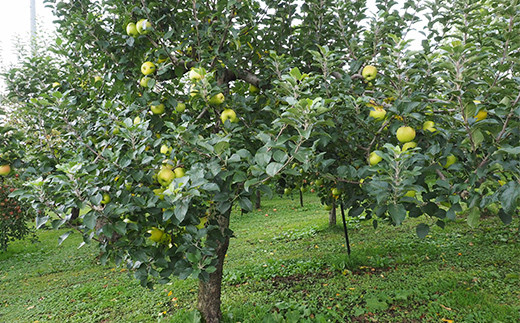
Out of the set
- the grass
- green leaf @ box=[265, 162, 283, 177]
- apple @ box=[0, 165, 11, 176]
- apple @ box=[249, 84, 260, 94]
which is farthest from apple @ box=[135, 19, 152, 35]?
the grass

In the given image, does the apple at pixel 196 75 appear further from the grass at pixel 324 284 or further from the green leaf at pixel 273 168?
the grass at pixel 324 284

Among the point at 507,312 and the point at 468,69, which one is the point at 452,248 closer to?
the point at 507,312

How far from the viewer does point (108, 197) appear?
6.26 feet

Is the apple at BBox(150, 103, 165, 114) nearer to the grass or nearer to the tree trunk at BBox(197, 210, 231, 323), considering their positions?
the tree trunk at BBox(197, 210, 231, 323)

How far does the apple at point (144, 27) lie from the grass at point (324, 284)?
2.51m

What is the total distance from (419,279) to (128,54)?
4074 mm

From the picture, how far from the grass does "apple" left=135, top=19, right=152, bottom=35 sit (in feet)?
8.23

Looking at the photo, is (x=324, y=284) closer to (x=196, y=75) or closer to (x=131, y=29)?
(x=196, y=75)

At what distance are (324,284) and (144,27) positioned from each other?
3614mm

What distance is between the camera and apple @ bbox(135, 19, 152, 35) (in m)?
2.25

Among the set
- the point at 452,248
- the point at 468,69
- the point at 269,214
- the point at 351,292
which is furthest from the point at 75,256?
the point at 468,69

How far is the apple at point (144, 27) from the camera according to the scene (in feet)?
7.39

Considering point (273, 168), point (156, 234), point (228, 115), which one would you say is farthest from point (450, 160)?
point (156, 234)

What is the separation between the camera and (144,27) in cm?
225
